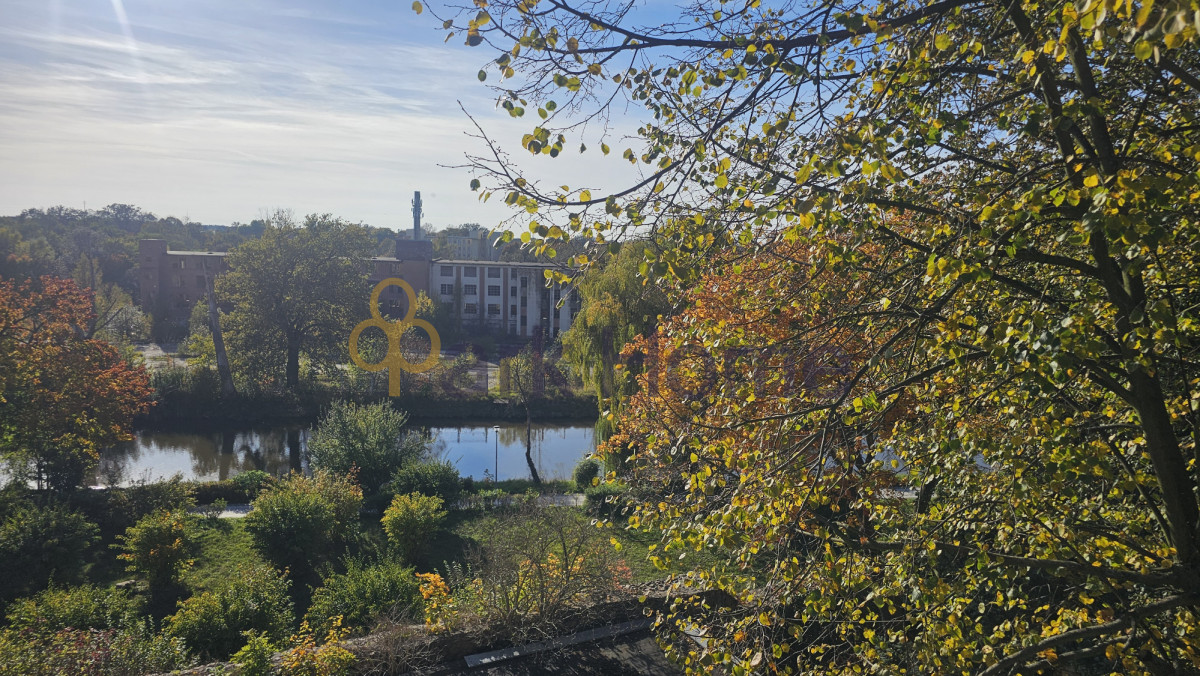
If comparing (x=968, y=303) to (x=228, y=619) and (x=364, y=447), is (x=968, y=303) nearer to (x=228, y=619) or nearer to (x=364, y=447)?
(x=228, y=619)

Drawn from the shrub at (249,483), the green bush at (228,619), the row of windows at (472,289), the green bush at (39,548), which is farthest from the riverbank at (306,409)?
the row of windows at (472,289)

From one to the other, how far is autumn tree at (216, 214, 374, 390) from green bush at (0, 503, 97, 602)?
19.3m

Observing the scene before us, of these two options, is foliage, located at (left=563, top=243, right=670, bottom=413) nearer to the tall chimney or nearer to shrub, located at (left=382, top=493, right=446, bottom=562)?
shrub, located at (left=382, top=493, right=446, bottom=562)

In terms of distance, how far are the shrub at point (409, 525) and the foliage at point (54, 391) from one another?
24.7ft

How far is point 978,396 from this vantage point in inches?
130

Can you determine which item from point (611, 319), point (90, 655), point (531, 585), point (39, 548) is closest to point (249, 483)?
point (39, 548)

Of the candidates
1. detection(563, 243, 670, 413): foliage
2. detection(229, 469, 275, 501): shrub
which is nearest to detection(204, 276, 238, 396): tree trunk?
detection(229, 469, 275, 501): shrub

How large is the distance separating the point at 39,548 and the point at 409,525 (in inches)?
224

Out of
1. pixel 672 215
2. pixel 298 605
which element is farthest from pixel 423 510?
pixel 672 215

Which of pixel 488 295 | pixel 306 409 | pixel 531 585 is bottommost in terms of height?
pixel 306 409

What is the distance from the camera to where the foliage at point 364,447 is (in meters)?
17.0

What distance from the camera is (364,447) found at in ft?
56.1

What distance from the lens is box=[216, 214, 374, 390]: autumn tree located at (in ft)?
102

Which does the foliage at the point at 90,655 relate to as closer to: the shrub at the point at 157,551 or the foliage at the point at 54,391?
the shrub at the point at 157,551
